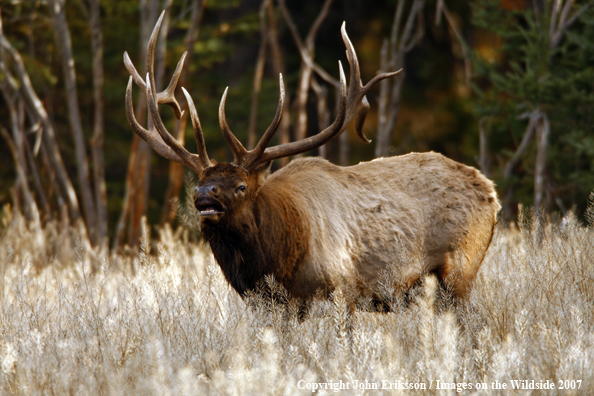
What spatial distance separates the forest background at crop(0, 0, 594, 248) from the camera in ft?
28.1

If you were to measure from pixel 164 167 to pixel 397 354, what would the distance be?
11927 millimetres

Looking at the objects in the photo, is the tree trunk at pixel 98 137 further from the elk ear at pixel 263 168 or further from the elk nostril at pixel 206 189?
the elk nostril at pixel 206 189

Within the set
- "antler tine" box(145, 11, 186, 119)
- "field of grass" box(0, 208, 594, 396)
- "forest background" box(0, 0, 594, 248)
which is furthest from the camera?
"forest background" box(0, 0, 594, 248)

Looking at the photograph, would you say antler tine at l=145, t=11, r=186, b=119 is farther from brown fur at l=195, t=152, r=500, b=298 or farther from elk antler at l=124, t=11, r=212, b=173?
brown fur at l=195, t=152, r=500, b=298

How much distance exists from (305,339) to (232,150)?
148 centimetres

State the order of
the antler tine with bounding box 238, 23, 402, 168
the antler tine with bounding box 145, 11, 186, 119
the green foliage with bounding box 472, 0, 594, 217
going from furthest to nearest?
the green foliage with bounding box 472, 0, 594, 217 → the antler tine with bounding box 145, 11, 186, 119 → the antler tine with bounding box 238, 23, 402, 168

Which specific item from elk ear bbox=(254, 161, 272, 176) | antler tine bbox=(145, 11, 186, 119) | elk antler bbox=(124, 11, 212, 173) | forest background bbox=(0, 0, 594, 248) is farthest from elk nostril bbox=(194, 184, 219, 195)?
forest background bbox=(0, 0, 594, 248)

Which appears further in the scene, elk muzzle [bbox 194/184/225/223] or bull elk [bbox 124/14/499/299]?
bull elk [bbox 124/14/499/299]

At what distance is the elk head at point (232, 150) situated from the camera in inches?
172

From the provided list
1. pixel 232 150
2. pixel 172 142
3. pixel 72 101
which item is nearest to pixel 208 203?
pixel 232 150

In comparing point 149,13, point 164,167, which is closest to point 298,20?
point 164,167

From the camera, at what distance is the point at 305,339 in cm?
414

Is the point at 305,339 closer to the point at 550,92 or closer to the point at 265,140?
the point at 265,140

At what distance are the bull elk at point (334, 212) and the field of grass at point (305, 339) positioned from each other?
26 cm
